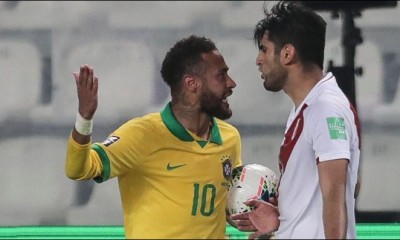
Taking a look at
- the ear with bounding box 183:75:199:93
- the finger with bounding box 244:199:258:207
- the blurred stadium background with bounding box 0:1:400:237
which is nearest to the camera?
the finger with bounding box 244:199:258:207

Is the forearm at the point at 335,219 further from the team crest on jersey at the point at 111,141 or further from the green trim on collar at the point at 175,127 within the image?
the team crest on jersey at the point at 111,141

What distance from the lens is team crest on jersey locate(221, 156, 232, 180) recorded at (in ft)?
8.59

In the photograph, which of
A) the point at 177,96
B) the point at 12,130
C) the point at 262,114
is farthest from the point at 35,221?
the point at 177,96

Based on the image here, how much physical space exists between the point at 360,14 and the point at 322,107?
189 cm

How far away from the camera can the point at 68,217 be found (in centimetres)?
402

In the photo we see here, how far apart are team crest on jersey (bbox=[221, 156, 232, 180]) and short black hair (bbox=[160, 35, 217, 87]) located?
0.32m

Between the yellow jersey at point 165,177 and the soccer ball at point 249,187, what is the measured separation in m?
0.04

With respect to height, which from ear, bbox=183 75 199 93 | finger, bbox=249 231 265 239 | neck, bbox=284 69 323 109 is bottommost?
finger, bbox=249 231 265 239

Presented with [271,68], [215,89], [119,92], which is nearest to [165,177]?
[215,89]

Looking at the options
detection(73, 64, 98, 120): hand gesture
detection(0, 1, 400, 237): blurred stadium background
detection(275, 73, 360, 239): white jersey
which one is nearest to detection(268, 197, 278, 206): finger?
detection(275, 73, 360, 239): white jersey

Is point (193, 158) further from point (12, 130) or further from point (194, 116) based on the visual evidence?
point (12, 130)

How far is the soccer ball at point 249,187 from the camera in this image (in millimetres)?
2527

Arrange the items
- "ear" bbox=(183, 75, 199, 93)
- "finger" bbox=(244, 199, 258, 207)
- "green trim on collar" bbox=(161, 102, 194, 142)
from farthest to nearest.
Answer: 1. "ear" bbox=(183, 75, 199, 93)
2. "green trim on collar" bbox=(161, 102, 194, 142)
3. "finger" bbox=(244, 199, 258, 207)

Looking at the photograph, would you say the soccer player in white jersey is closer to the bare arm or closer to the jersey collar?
the jersey collar
